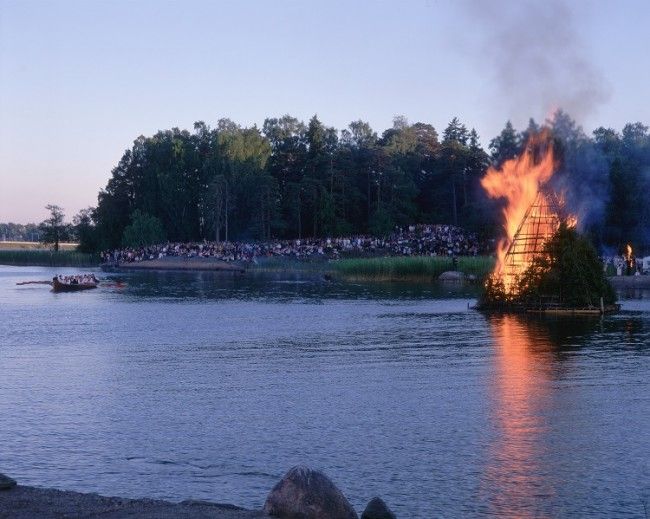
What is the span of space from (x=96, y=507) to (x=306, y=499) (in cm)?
327

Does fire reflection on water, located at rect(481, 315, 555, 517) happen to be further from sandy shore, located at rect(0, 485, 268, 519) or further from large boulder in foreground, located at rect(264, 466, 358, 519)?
sandy shore, located at rect(0, 485, 268, 519)

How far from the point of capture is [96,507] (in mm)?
14945

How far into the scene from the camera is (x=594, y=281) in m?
56.5

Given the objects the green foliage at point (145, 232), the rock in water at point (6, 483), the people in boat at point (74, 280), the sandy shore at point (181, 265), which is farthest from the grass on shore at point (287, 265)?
the rock in water at point (6, 483)

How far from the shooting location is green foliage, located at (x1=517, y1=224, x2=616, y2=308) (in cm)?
5547

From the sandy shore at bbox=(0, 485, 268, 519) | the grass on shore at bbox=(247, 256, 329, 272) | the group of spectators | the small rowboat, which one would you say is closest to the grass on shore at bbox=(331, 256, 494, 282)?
the group of spectators

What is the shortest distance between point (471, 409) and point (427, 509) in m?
8.82

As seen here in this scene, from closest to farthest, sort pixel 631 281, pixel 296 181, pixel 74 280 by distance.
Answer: pixel 631 281 < pixel 74 280 < pixel 296 181

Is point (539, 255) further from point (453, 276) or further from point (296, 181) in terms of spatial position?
point (296, 181)

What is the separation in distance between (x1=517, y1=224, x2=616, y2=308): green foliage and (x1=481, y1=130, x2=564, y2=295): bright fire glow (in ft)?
3.23

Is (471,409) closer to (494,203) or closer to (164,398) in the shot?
(164,398)

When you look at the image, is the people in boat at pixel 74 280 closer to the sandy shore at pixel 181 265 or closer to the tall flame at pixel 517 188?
the sandy shore at pixel 181 265

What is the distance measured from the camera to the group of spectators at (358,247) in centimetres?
10975

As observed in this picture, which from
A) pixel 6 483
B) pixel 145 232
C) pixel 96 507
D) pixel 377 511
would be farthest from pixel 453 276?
pixel 96 507
